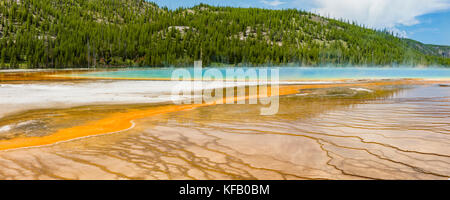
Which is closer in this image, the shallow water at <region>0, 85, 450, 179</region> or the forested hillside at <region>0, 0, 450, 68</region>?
the shallow water at <region>0, 85, 450, 179</region>

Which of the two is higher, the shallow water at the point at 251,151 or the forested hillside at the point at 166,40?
the forested hillside at the point at 166,40

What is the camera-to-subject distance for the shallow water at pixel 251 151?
4023 millimetres

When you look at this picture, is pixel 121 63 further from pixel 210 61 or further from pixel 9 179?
pixel 9 179

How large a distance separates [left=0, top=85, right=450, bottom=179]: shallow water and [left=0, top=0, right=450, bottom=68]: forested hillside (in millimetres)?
99397

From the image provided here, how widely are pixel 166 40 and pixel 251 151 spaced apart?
133531mm

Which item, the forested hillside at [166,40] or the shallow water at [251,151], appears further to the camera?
the forested hillside at [166,40]

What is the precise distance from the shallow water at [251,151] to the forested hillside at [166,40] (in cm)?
9940

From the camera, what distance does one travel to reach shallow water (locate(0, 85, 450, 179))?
4.02 m

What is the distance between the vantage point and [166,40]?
5236 inches

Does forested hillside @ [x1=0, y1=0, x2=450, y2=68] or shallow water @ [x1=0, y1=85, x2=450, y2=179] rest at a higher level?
forested hillside @ [x1=0, y1=0, x2=450, y2=68]

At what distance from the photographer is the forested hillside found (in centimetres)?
10825

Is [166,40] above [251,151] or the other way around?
above

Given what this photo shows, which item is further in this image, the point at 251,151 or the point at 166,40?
the point at 166,40

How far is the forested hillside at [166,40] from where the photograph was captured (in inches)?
4262
